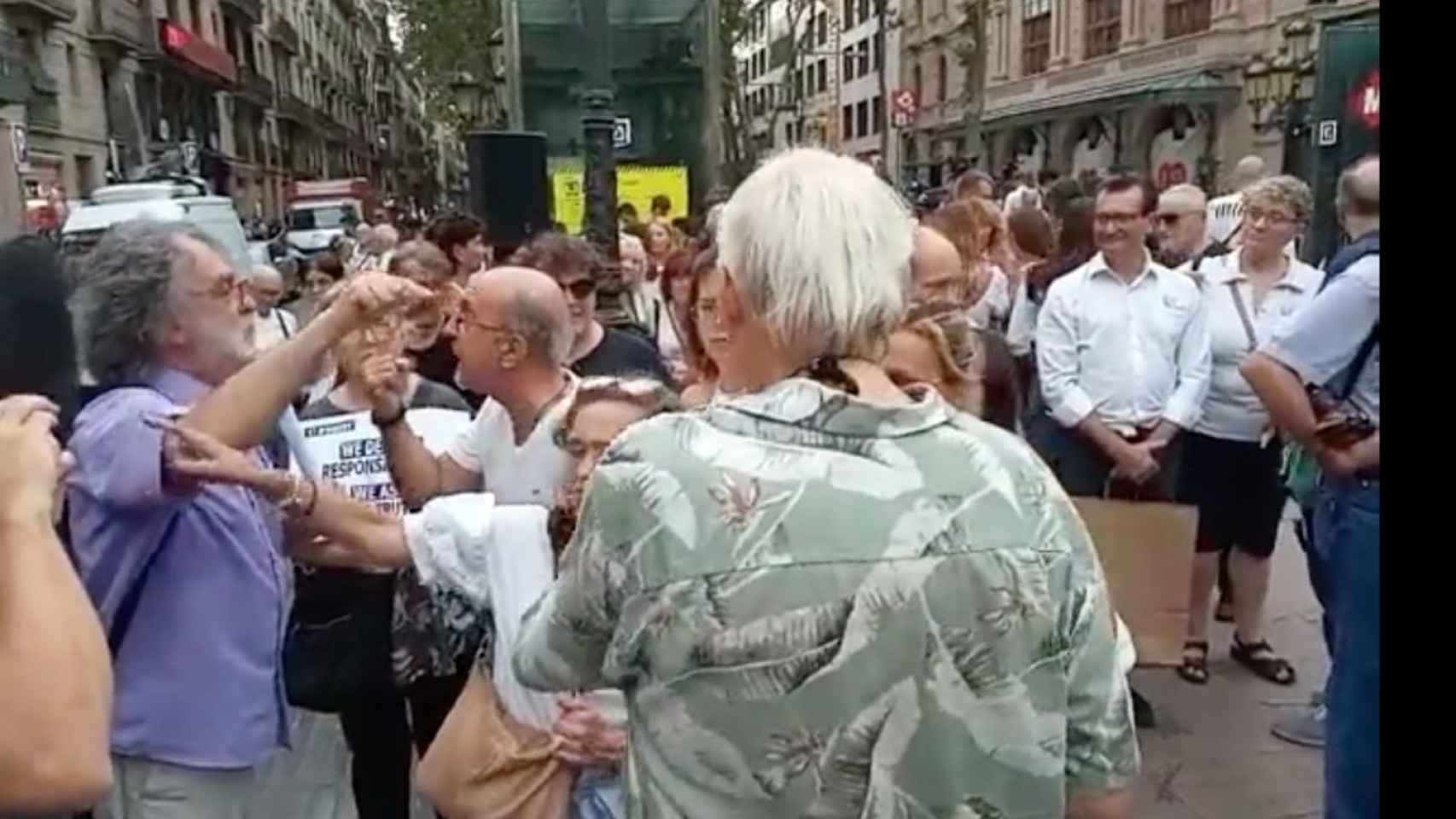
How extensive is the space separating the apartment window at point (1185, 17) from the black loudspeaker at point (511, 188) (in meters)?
27.7

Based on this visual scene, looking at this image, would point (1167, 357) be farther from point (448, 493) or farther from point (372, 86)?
point (372, 86)

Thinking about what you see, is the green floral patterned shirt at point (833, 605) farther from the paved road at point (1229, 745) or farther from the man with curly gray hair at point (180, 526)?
the paved road at point (1229, 745)

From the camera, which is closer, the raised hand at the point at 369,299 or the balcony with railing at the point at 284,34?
the raised hand at the point at 369,299

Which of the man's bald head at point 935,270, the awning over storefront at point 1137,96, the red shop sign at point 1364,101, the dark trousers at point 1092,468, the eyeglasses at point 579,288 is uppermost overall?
the awning over storefront at point 1137,96

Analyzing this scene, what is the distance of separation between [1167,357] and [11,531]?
398cm

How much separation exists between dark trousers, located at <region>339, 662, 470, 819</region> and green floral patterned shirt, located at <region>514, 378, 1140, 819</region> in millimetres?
1947

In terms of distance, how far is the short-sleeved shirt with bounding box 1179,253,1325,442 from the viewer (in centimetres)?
486

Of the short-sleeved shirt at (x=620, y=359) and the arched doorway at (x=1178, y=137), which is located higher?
the arched doorway at (x=1178, y=137)

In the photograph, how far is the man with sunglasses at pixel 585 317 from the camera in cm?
411

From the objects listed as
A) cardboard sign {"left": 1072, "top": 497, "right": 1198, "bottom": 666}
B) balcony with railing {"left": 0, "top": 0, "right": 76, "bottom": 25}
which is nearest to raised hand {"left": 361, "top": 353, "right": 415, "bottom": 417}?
cardboard sign {"left": 1072, "top": 497, "right": 1198, "bottom": 666}

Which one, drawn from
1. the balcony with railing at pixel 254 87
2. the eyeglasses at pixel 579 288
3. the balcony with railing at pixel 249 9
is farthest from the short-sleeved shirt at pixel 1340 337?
the balcony with railing at pixel 249 9
